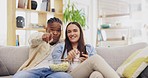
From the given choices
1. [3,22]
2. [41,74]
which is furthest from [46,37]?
[3,22]

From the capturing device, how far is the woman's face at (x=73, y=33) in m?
2.90

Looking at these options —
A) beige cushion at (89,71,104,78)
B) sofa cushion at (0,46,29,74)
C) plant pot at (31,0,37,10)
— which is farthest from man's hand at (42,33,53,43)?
plant pot at (31,0,37,10)

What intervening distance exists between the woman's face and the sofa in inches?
14.5

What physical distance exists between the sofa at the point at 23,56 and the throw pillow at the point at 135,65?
25 cm

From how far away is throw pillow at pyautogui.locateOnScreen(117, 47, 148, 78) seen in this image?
2514 mm

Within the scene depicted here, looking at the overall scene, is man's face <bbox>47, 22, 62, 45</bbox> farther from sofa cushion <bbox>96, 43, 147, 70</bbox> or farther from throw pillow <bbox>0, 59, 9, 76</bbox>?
throw pillow <bbox>0, 59, 9, 76</bbox>

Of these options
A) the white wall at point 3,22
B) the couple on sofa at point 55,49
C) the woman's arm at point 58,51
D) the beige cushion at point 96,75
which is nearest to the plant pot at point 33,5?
the white wall at point 3,22

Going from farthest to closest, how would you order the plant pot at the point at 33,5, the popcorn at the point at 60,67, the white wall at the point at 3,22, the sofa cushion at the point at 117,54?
the plant pot at the point at 33,5
the white wall at the point at 3,22
the sofa cushion at the point at 117,54
the popcorn at the point at 60,67

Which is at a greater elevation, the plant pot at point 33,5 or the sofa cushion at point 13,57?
the plant pot at point 33,5

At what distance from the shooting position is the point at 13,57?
3.22m

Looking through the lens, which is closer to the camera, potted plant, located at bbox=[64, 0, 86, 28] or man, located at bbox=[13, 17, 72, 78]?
man, located at bbox=[13, 17, 72, 78]

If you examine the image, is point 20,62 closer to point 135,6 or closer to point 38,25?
point 38,25

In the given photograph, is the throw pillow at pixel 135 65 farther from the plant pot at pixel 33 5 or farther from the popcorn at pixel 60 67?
the plant pot at pixel 33 5

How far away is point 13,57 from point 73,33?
Answer: 2.94 feet
